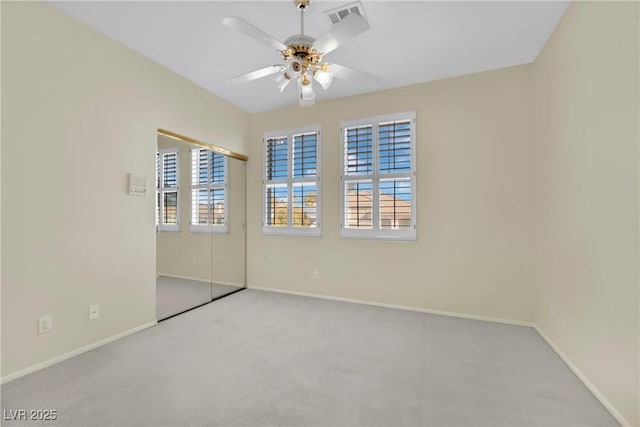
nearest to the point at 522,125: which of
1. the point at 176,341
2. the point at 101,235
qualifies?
the point at 176,341

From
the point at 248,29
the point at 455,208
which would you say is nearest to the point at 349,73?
the point at 248,29

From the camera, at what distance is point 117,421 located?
1.60 meters

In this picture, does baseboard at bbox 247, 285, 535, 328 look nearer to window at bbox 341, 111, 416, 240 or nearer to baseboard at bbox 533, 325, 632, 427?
baseboard at bbox 533, 325, 632, 427

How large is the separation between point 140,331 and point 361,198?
9.32 ft

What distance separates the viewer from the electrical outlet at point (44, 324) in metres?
2.15

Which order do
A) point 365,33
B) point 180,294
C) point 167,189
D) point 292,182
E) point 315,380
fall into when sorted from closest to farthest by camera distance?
point 315,380 < point 365,33 < point 167,189 < point 180,294 < point 292,182

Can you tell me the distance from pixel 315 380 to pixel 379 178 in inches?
95.9

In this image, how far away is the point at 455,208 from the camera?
330 centimetres

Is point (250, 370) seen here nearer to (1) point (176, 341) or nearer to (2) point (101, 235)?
(1) point (176, 341)

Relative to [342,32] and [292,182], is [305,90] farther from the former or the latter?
[292,182]

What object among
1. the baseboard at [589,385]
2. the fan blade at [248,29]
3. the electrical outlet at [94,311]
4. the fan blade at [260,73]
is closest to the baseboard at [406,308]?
the baseboard at [589,385]

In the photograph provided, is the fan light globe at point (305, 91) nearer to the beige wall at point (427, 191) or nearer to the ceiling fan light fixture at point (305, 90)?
the ceiling fan light fixture at point (305, 90)

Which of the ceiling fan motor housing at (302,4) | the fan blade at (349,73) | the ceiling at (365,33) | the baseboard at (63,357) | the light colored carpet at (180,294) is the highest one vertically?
the ceiling at (365,33)

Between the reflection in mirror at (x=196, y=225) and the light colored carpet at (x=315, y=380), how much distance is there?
57 centimetres
